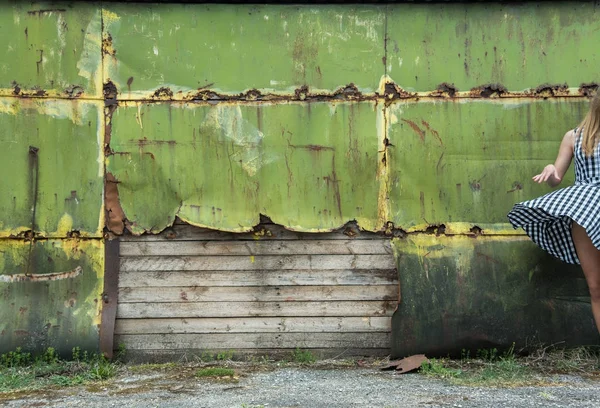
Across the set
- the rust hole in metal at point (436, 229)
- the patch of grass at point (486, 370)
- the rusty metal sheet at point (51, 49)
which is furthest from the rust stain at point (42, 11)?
the patch of grass at point (486, 370)

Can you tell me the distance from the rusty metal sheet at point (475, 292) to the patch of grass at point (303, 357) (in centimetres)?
55

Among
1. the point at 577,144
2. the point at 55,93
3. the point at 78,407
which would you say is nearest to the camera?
the point at 78,407

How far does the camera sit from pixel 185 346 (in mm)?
4484

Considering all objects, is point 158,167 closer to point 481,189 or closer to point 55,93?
point 55,93

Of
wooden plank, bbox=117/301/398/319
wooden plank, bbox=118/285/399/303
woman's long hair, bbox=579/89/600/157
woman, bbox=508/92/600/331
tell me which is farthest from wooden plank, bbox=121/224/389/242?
woman's long hair, bbox=579/89/600/157

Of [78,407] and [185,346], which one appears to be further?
[185,346]

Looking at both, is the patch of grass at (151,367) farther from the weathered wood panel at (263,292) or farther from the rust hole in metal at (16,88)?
the rust hole in metal at (16,88)

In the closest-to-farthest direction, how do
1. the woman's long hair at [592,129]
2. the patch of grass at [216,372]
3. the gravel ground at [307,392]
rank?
1. the gravel ground at [307,392]
2. the woman's long hair at [592,129]
3. the patch of grass at [216,372]

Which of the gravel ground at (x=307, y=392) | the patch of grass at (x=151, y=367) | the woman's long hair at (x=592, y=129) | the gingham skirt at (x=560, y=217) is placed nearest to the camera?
the gravel ground at (x=307, y=392)

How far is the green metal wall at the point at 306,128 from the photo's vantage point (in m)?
4.41

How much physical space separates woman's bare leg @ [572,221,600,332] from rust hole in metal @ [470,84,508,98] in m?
1.01

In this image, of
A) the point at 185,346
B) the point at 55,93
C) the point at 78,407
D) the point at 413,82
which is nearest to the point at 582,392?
the point at 413,82

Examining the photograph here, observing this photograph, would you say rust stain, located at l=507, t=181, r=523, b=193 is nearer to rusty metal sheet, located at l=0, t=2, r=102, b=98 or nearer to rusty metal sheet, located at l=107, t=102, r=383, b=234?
rusty metal sheet, located at l=107, t=102, r=383, b=234

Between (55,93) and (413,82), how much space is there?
2.34m
